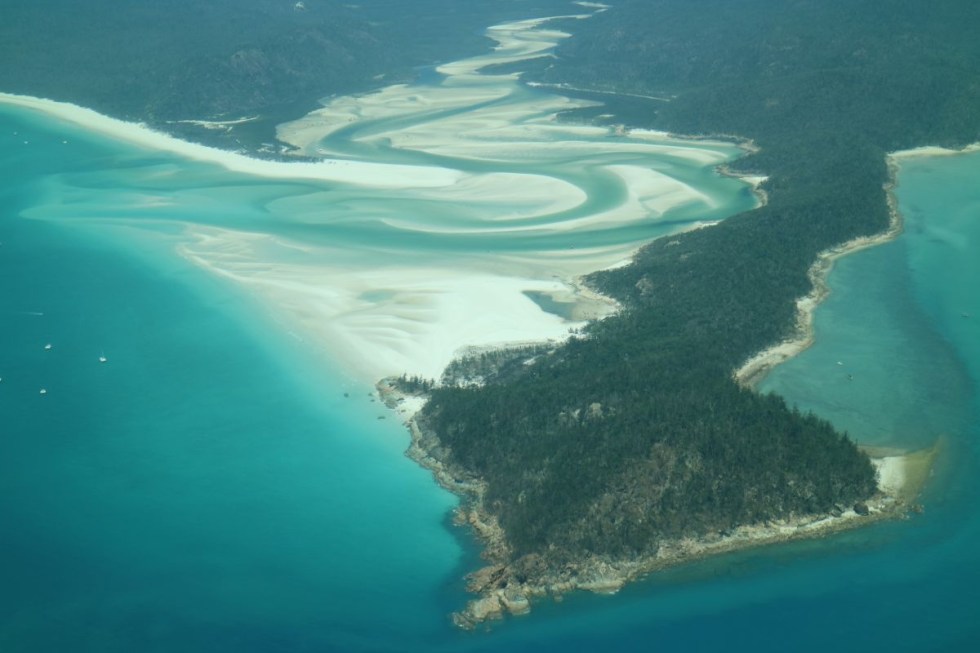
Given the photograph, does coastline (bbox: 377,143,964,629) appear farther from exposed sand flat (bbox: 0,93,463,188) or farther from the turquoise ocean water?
exposed sand flat (bbox: 0,93,463,188)

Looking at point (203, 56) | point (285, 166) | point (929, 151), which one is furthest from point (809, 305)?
point (203, 56)

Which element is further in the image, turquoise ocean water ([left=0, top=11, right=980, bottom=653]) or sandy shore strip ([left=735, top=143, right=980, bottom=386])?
sandy shore strip ([left=735, top=143, right=980, bottom=386])

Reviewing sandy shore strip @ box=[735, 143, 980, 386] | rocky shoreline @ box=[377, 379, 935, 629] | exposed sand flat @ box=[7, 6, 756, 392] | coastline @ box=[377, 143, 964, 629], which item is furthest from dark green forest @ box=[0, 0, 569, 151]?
rocky shoreline @ box=[377, 379, 935, 629]

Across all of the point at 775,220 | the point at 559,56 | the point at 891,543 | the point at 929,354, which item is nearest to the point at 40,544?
the point at 891,543

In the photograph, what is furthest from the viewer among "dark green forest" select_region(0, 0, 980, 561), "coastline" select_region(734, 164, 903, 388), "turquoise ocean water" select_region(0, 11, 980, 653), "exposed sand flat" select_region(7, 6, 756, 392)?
"exposed sand flat" select_region(7, 6, 756, 392)

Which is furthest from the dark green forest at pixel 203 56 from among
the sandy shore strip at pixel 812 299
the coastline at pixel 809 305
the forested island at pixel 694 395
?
the coastline at pixel 809 305

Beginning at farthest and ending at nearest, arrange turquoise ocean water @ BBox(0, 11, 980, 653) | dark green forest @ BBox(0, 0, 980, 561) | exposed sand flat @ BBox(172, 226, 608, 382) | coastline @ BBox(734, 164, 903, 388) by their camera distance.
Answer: exposed sand flat @ BBox(172, 226, 608, 382) → coastline @ BBox(734, 164, 903, 388) → dark green forest @ BBox(0, 0, 980, 561) → turquoise ocean water @ BBox(0, 11, 980, 653)
